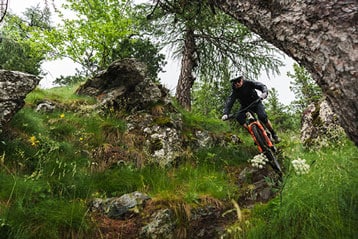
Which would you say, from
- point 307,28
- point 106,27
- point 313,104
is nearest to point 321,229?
point 307,28

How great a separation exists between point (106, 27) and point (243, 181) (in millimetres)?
12819

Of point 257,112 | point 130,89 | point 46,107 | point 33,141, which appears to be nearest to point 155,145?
point 130,89

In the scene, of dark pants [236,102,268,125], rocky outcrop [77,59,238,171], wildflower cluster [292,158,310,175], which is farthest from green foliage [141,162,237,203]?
wildflower cluster [292,158,310,175]

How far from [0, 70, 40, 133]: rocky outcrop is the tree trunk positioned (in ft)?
19.6

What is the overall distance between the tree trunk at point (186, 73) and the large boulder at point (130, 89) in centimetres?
201

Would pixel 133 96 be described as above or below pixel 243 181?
above

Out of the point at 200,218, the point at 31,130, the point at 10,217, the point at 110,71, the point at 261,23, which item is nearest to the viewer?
the point at 261,23

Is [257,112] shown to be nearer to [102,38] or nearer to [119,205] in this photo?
[119,205]

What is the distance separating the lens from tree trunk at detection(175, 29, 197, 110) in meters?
10.5

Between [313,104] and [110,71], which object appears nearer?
[313,104]

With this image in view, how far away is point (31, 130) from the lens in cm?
513

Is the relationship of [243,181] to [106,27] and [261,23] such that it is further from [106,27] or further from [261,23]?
[106,27]

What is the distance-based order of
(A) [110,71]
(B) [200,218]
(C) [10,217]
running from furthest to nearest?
(A) [110,71] < (B) [200,218] < (C) [10,217]

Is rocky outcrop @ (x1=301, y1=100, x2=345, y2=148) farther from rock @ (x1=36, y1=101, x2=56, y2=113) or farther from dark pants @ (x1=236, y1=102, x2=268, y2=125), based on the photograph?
rock @ (x1=36, y1=101, x2=56, y2=113)
